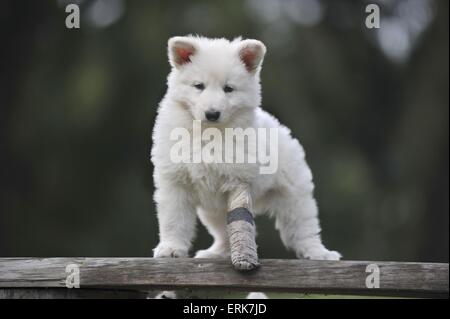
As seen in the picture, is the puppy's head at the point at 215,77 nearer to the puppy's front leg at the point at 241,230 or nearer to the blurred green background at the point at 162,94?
the puppy's front leg at the point at 241,230

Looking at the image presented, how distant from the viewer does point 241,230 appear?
657 cm

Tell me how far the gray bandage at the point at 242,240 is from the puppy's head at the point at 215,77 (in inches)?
30.3

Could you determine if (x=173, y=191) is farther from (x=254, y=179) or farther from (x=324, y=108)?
(x=324, y=108)

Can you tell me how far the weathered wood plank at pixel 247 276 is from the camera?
6492mm

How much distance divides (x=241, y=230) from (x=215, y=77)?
4.02 feet

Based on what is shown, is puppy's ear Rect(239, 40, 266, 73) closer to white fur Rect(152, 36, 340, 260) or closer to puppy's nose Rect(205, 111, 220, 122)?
white fur Rect(152, 36, 340, 260)

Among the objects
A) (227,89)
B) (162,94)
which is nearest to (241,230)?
(227,89)

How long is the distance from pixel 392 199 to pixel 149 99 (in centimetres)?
554

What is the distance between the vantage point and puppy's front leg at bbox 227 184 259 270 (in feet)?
21.1

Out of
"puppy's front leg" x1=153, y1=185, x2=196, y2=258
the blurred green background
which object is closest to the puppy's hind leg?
"puppy's front leg" x1=153, y1=185, x2=196, y2=258

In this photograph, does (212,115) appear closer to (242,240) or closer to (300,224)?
(242,240)

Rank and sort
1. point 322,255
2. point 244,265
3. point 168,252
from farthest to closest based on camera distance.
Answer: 1. point 322,255
2. point 168,252
3. point 244,265

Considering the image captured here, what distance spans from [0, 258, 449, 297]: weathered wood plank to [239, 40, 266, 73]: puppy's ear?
5.36ft

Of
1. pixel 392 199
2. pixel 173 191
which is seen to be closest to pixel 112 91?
pixel 392 199
